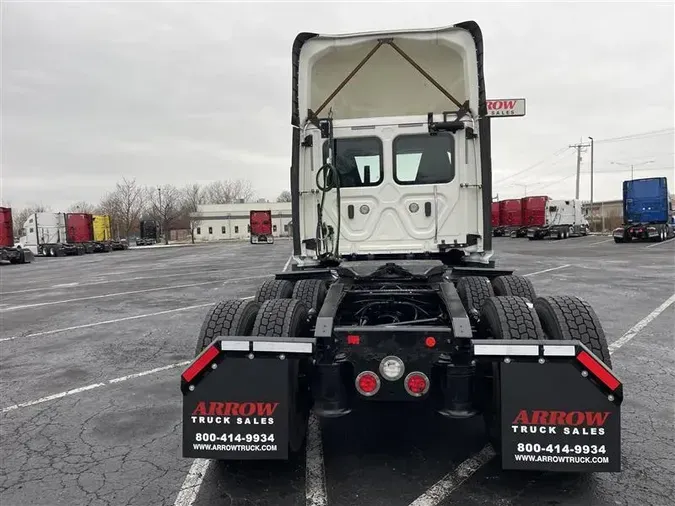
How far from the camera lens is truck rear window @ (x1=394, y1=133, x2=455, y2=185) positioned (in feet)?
17.6

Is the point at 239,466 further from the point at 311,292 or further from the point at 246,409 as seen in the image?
the point at 311,292

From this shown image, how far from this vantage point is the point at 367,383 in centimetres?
328

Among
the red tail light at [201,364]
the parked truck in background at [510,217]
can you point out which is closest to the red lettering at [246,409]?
the red tail light at [201,364]

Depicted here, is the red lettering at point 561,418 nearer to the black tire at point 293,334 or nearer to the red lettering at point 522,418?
the red lettering at point 522,418

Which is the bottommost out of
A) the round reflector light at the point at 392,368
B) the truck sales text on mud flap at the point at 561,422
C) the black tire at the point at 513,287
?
the truck sales text on mud flap at the point at 561,422

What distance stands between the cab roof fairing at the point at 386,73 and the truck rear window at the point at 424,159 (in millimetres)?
449

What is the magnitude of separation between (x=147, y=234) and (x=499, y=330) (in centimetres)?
7470

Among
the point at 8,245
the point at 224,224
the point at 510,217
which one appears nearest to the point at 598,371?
the point at 8,245

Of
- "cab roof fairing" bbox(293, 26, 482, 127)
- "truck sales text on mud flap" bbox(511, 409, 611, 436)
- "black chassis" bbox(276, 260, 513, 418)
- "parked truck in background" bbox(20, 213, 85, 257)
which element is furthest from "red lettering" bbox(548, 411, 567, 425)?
"parked truck in background" bbox(20, 213, 85, 257)

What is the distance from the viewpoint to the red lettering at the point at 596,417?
298cm

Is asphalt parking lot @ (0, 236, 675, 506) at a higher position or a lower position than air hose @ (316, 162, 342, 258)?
lower

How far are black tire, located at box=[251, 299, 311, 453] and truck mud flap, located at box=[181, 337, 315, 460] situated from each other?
Answer: 4.1 inches

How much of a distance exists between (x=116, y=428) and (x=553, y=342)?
3.70 meters

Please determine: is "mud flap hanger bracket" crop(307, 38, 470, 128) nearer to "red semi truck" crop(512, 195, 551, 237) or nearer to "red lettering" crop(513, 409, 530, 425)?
"red lettering" crop(513, 409, 530, 425)
